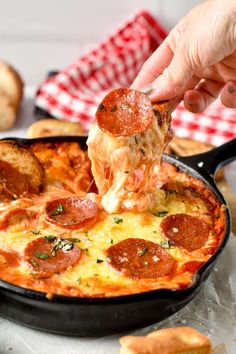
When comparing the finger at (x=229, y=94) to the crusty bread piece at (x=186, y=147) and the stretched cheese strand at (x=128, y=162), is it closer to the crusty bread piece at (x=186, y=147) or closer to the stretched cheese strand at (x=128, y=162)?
the crusty bread piece at (x=186, y=147)

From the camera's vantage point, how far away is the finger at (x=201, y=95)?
4.46 metres

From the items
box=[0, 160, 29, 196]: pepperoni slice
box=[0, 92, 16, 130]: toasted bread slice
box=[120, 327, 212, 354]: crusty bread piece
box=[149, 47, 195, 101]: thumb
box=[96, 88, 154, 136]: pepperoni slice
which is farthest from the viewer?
box=[0, 92, 16, 130]: toasted bread slice

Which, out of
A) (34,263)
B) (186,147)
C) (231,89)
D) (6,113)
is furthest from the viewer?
(6,113)

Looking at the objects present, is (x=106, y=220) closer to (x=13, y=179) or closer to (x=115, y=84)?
(x=13, y=179)

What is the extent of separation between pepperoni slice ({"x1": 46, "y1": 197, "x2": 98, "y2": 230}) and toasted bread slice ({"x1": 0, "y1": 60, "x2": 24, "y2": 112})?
7.21ft

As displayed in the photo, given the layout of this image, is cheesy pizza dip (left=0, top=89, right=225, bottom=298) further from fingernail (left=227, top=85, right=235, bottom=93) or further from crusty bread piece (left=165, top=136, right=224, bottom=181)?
crusty bread piece (left=165, top=136, right=224, bottom=181)

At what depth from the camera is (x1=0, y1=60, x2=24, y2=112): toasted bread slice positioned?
5703 millimetres

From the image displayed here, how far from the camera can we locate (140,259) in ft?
10.9

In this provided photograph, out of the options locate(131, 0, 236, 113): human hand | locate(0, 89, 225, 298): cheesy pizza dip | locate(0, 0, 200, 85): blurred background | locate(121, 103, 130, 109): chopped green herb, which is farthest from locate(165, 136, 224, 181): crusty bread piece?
locate(0, 0, 200, 85): blurred background

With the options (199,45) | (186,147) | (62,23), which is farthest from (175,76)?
(62,23)

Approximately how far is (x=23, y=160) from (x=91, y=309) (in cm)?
125

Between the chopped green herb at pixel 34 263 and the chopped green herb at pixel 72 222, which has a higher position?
Result: the chopped green herb at pixel 34 263

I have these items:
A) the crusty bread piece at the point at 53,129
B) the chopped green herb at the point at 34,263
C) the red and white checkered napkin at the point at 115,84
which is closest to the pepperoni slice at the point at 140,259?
the chopped green herb at the point at 34,263

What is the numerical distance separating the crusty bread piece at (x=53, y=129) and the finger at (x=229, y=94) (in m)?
1.19
